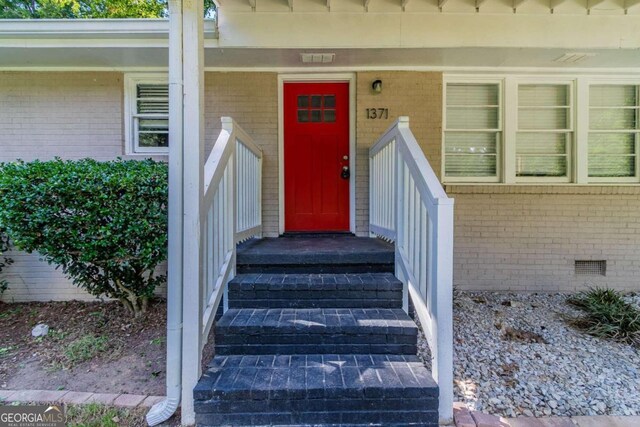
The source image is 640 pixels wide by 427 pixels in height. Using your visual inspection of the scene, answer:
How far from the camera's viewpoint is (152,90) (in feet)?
14.0

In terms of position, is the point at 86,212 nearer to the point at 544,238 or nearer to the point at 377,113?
the point at 377,113

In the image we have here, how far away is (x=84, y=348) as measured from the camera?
9.56ft

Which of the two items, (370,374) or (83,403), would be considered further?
(83,403)

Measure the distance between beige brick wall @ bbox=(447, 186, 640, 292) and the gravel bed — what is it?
59 centimetres

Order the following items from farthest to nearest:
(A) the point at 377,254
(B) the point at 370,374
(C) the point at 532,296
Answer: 1. (C) the point at 532,296
2. (A) the point at 377,254
3. (B) the point at 370,374

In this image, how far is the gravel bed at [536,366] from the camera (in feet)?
7.23

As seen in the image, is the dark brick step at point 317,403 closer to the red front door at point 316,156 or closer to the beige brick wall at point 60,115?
the red front door at point 316,156

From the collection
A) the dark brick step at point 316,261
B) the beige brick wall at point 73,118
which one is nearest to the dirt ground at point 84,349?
the beige brick wall at point 73,118

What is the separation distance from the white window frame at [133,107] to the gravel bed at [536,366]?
3.95 m

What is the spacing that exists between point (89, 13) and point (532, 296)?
11.9 m

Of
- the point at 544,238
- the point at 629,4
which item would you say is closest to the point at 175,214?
the point at 544,238

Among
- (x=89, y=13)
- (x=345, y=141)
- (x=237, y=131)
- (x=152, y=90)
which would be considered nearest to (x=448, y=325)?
(x=237, y=131)

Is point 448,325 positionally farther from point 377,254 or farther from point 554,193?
point 554,193

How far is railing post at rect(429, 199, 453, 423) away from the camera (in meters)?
2.00
